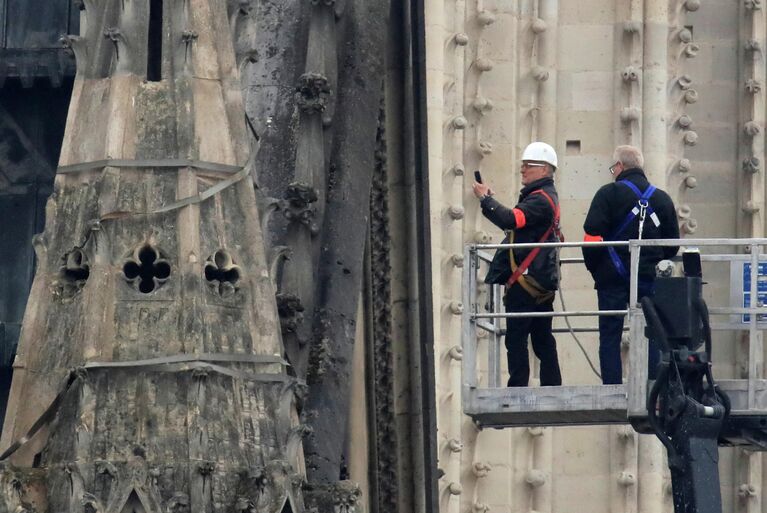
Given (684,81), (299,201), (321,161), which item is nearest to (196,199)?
(299,201)

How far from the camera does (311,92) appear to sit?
2219 cm

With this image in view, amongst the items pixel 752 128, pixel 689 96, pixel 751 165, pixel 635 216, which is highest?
pixel 689 96

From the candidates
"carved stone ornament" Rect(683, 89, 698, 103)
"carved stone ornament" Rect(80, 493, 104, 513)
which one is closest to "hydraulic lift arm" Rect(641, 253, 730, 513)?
"carved stone ornament" Rect(80, 493, 104, 513)

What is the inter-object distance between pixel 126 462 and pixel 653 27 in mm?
18226

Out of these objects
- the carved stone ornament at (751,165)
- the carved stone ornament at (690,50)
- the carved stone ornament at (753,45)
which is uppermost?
the carved stone ornament at (753,45)

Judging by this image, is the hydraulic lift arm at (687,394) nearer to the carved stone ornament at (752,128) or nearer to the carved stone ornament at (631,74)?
the carved stone ornament at (631,74)

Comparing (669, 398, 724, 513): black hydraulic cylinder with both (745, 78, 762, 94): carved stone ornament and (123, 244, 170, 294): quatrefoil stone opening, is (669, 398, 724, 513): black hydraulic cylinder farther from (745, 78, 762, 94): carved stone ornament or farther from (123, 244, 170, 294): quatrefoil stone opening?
(745, 78, 762, 94): carved stone ornament

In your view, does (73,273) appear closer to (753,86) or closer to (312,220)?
(312,220)

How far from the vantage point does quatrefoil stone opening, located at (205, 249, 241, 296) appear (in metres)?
18.0

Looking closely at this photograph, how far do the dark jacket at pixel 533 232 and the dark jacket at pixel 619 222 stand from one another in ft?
0.90

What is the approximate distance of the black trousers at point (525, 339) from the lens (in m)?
22.6

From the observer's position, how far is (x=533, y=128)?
1359 inches

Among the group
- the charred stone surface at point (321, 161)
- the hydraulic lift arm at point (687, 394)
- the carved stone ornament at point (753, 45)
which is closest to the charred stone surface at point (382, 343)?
the charred stone surface at point (321, 161)

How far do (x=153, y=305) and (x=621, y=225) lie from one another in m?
4.90
